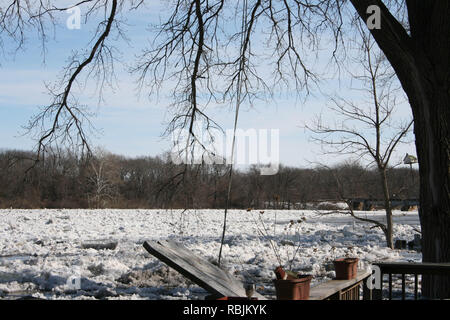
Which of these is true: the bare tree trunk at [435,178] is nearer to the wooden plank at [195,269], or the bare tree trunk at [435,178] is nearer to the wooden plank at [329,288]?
the wooden plank at [329,288]

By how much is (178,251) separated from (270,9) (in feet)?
19.1

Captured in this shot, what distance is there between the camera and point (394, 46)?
583 cm

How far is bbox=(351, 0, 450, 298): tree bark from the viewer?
225 inches

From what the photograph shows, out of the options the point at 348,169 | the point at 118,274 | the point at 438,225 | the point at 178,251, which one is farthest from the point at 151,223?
the point at 178,251

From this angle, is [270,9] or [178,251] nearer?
[178,251]

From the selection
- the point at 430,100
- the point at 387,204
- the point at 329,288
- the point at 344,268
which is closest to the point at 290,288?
the point at 329,288

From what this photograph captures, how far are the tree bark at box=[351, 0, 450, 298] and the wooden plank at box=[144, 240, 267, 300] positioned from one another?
10.4 feet

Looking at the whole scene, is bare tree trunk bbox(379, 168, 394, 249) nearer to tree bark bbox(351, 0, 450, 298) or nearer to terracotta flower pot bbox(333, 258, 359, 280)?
tree bark bbox(351, 0, 450, 298)

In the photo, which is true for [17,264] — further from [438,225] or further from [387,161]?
[387,161]

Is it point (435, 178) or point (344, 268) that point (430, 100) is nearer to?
point (435, 178)

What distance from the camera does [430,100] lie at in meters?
5.75

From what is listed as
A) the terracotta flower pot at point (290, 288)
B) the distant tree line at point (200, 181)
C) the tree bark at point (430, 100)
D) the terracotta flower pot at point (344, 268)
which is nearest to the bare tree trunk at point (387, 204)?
the distant tree line at point (200, 181)

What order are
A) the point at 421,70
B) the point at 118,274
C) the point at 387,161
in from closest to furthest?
1. the point at 421,70
2. the point at 118,274
3. the point at 387,161

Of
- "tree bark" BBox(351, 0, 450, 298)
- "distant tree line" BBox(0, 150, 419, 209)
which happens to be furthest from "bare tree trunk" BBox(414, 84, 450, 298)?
"distant tree line" BBox(0, 150, 419, 209)
